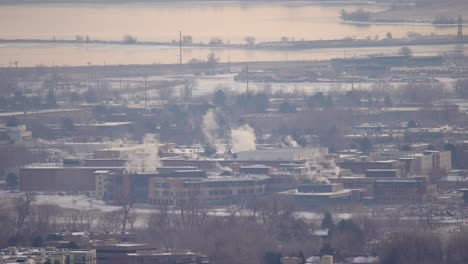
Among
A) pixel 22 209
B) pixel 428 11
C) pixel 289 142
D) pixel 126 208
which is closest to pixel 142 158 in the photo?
pixel 289 142

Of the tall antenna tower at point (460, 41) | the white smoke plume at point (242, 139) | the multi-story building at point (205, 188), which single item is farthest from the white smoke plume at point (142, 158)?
the tall antenna tower at point (460, 41)

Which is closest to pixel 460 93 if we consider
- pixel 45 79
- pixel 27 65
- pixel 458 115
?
pixel 458 115

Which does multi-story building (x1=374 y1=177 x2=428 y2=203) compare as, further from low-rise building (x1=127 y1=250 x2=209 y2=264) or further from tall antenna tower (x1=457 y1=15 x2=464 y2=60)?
tall antenna tower (x1=457 y1=15 x2=464 y2=60)

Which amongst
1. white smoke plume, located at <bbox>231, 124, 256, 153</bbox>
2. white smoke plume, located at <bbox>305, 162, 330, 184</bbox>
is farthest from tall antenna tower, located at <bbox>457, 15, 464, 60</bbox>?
white smoke plume, located at <bbox>305, 162, 330, 184</bbox>

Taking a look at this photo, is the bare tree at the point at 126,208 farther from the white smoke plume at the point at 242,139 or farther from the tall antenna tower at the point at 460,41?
the tall antenna tower at the point at 460,41

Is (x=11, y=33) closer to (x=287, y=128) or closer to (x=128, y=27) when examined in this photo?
(x=128, y=27)

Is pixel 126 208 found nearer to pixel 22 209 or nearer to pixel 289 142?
pixel 22 209

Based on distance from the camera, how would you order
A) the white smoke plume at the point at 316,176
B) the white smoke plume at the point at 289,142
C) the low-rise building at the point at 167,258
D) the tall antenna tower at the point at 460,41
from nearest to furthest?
the low-rise building at the point at 167,258
the white smoke plume at the point at 316,176
the white smoke plume at the point at 289,142
the tall antenna tower at the point at 460,41
